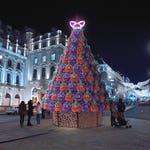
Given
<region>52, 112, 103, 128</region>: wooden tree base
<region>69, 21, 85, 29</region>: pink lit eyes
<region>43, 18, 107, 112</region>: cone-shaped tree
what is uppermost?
<region>69, 21, 85, 29</region>: pink lit eyes

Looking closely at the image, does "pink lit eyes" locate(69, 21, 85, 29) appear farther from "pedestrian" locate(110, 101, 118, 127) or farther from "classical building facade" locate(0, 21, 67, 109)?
"classical building facade" locate(0, 21, 67, 109)

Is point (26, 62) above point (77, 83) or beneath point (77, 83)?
above

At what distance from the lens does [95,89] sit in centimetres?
1359

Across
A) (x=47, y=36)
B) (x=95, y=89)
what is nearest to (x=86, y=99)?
(x=95, y=89)

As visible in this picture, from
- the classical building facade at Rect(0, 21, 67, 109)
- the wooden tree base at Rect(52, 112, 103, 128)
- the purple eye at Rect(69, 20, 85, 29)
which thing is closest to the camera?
the wooden tree base at Rect(52, 112, 103, 128)

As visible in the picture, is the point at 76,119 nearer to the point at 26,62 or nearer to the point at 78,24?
the point at 78,24

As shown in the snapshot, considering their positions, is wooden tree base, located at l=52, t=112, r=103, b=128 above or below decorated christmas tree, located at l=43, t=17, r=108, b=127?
below

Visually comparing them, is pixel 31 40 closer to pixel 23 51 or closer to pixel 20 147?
pixel 23 51

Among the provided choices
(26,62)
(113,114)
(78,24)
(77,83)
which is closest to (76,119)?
(77,83)

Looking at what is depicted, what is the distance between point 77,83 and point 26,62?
36.6 meters

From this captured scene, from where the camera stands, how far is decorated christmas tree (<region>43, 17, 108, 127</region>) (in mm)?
12844

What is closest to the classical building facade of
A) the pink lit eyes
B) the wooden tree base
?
the pink lit eyes

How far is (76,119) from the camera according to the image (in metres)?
12.9

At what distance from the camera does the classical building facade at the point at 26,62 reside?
41.4 m
